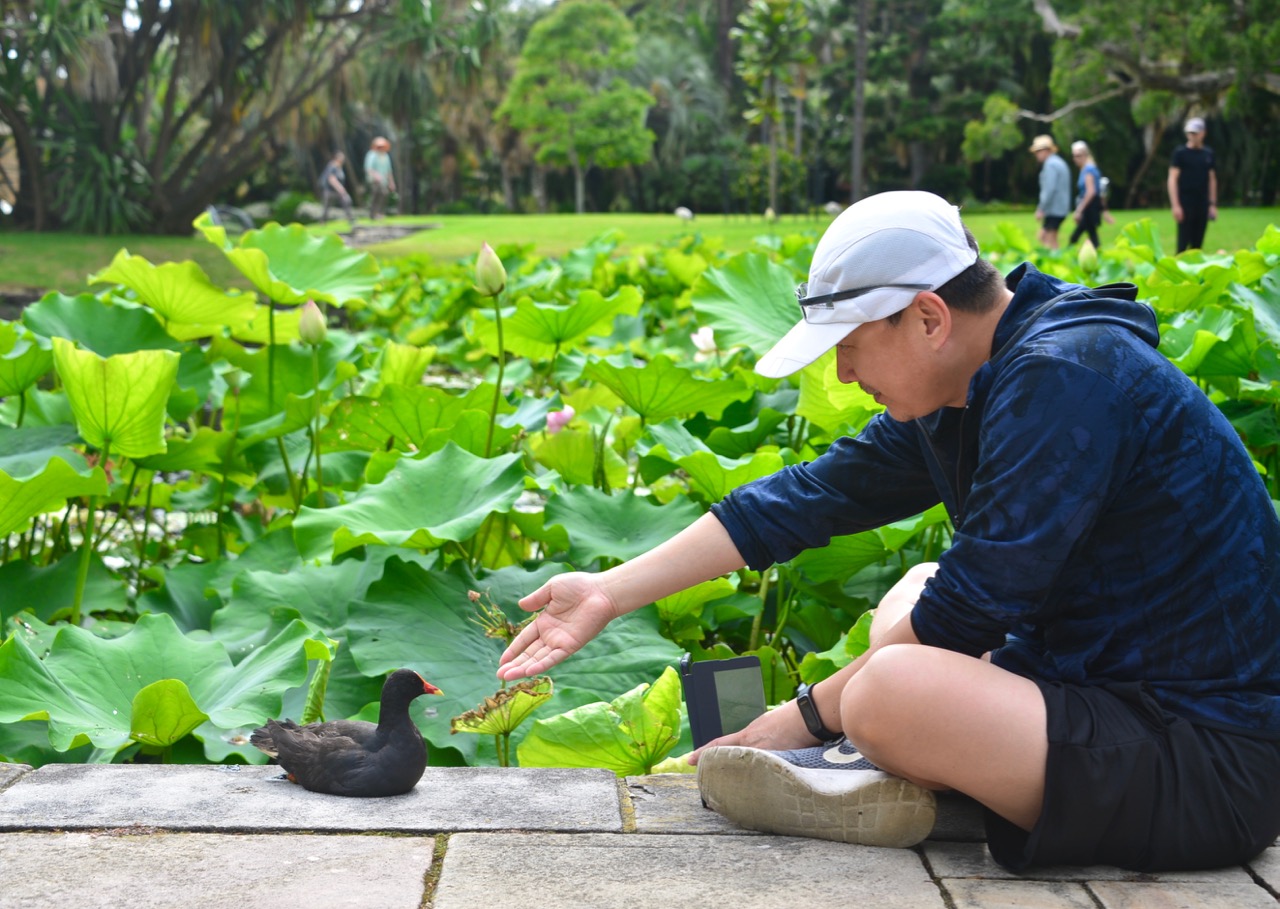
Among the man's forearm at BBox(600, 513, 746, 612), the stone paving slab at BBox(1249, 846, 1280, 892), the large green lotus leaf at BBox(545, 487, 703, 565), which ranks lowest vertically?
the stone paving slab at BBox(1249, 846, 1280, 892)

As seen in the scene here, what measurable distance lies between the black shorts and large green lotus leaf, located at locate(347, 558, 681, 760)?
2.88 ft

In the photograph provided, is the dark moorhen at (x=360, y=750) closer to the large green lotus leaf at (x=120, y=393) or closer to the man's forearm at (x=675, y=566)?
the man's forearm at (x=675, y=566)

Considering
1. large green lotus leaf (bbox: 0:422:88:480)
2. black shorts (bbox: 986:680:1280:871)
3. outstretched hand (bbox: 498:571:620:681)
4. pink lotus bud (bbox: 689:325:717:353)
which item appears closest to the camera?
black shorts (bbox: 986:680:1280:871)

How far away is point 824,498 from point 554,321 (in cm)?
172

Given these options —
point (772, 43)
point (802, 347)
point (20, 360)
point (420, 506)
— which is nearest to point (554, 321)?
point (420, 506)

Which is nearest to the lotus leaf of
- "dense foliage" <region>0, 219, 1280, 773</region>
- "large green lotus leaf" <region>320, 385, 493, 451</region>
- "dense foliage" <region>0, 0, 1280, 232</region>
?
"dense foliage" <region>0, 219, 1280, 773</region>

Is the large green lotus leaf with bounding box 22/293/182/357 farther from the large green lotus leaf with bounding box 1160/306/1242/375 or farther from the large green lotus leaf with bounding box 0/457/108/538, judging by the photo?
the large green lotus leaf with bounding box 1160/306/1242/375

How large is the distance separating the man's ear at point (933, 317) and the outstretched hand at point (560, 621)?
547mm

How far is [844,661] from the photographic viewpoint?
2.09 metres

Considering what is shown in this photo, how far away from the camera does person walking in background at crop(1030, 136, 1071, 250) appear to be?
11.1 m

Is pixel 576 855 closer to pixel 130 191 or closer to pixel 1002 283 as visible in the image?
pixel 1002 283

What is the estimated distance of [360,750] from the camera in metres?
1.62

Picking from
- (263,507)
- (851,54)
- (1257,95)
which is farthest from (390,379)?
(851,54)

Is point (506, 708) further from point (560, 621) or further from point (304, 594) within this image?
point (304, 594)
